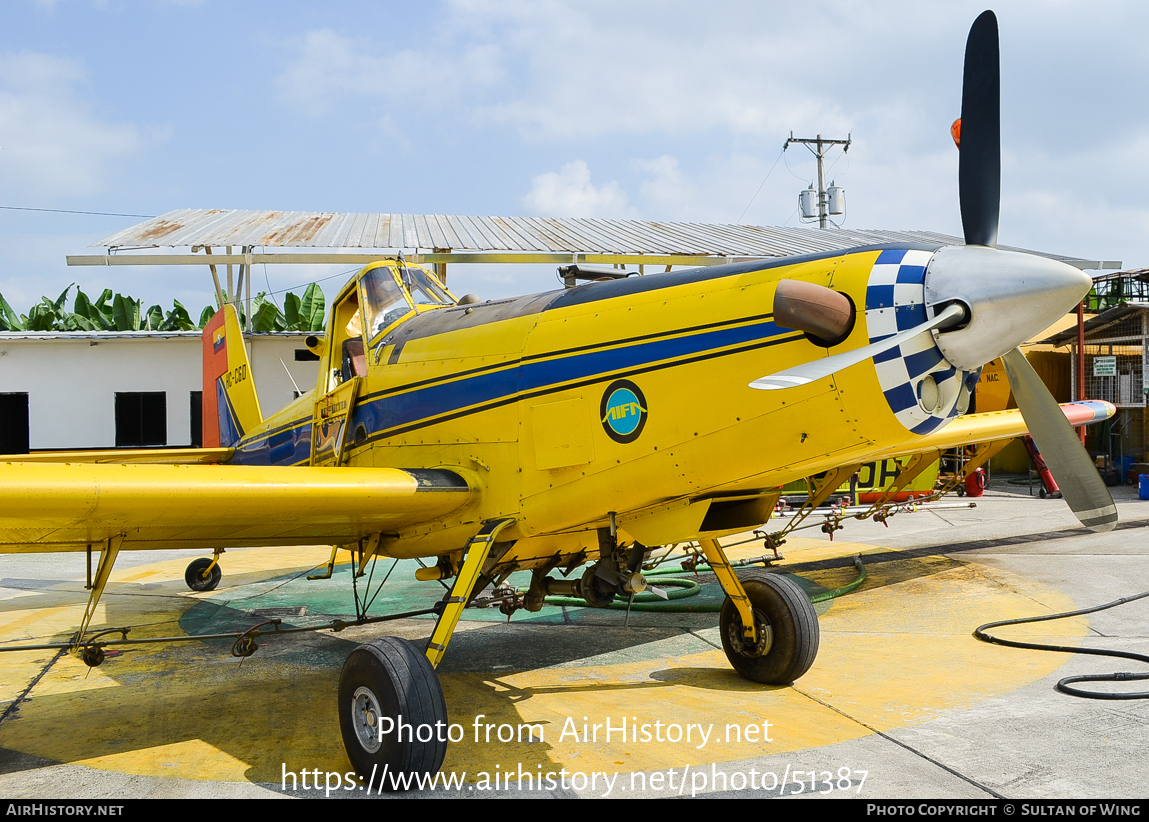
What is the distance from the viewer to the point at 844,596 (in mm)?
8477

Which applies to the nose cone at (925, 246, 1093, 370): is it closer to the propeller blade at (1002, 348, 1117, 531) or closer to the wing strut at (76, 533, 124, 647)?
the propeller blade at (1002, 348, 1117, 531)

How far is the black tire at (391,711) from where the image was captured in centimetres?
392

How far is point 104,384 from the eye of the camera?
688 inches

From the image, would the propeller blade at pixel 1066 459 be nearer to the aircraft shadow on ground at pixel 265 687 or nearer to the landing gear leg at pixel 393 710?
the aircraft shadow on ground at pixel 265 687

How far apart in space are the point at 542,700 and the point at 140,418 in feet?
50.2

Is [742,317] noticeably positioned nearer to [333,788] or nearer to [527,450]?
[527,450]

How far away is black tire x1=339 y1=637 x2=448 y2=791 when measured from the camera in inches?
154

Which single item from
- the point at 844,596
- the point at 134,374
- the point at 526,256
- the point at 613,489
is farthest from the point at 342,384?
the point at 134,374

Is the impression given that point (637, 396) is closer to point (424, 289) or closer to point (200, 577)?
point (424, 289)

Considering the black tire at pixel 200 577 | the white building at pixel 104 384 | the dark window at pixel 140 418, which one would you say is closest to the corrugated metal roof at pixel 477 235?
the white building at pixel 104 384

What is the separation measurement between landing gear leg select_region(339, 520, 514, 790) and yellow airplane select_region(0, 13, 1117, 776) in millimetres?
12

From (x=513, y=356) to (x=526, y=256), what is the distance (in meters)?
8.60

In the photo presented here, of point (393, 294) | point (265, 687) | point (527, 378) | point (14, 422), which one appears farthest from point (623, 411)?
point (14, 422)
